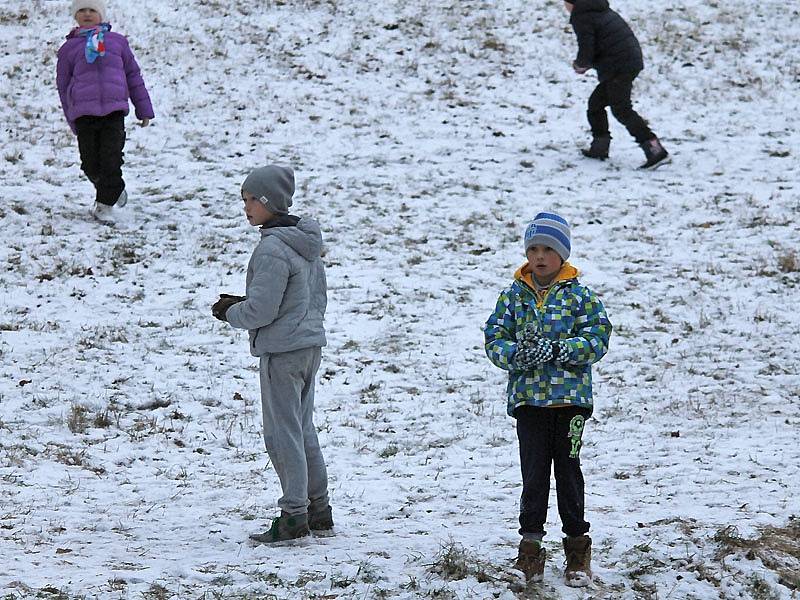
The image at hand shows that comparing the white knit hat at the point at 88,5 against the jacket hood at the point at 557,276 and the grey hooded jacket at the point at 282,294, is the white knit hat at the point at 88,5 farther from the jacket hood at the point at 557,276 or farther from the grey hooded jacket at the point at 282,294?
the jacket hood at the point at 557,276

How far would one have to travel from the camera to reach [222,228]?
1147 cm

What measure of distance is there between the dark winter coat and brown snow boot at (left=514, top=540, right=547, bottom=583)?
936 cm

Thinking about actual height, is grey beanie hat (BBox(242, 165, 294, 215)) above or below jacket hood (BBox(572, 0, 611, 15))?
below

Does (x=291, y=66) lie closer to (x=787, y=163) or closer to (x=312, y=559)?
(x=787, y=163)

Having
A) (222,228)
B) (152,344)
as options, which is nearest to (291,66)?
(222,228)

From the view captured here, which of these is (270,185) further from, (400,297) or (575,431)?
(400,297)

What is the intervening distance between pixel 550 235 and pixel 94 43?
A: 24.2ft

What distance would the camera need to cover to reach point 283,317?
17.5 feet

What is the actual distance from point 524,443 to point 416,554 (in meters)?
0.91

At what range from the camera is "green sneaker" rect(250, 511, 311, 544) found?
17.8ft

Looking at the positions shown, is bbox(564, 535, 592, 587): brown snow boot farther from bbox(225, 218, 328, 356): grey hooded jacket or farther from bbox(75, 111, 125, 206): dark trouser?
bbox(75, 111, 125, 206): dark trouser

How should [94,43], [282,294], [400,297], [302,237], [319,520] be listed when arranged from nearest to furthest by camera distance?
[282,294], [302,237], [319,520], [400,297], [94,43]

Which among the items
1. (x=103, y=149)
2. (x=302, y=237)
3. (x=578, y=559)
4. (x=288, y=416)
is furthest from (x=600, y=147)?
(x=578, y=559)

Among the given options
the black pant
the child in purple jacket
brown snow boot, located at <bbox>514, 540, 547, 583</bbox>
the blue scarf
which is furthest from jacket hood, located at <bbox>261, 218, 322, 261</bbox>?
the black pant
